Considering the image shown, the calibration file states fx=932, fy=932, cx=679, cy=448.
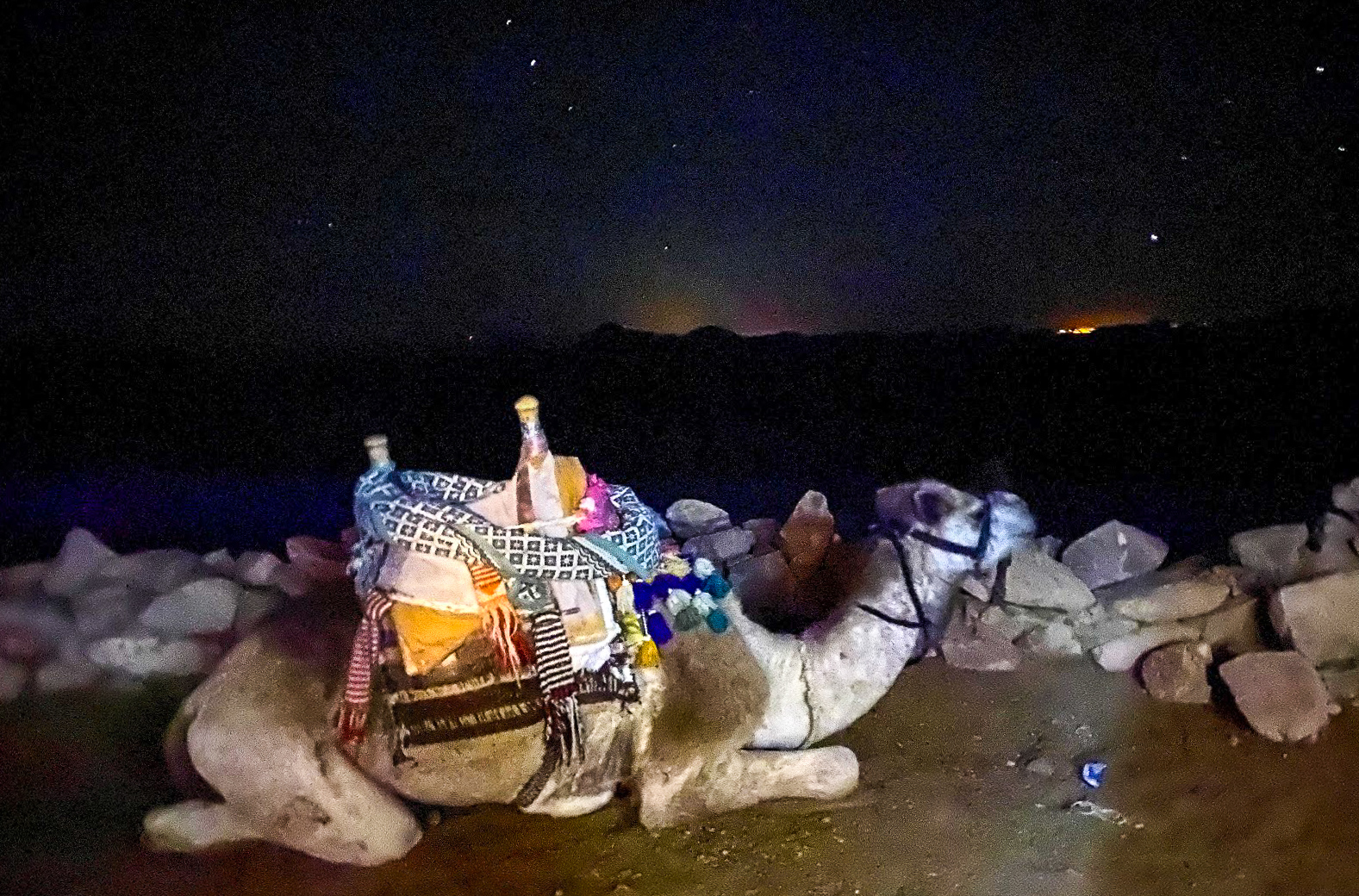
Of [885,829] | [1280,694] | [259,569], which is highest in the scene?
[259,569]

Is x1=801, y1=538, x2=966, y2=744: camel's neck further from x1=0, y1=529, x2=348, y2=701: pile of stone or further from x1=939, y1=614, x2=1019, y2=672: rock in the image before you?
x1=0, y1=529, x2=348, y2=701: pile of stone

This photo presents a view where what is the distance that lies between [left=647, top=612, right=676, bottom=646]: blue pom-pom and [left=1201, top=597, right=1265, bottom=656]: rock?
1.97 m

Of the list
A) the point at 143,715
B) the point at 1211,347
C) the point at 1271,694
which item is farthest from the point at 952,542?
the point at 143,715

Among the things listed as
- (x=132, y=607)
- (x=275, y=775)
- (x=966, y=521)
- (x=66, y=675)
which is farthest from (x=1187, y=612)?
(x=66, y=675)

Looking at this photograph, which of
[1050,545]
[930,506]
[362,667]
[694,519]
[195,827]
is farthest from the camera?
[694,519]

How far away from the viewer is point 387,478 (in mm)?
2238

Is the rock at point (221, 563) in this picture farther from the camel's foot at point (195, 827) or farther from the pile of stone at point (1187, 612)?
the pile of stone at point (1187, 612)

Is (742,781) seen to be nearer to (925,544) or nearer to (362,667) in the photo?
(925,544)

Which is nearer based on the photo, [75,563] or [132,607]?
[132,607]

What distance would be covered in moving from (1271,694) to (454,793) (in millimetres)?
2471

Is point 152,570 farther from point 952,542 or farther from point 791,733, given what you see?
point 952,542

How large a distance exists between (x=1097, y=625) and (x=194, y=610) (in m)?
3.07

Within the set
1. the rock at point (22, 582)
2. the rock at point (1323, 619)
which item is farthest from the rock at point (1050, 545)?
the rock at point (22, 582)

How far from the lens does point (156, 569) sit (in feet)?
10.7
